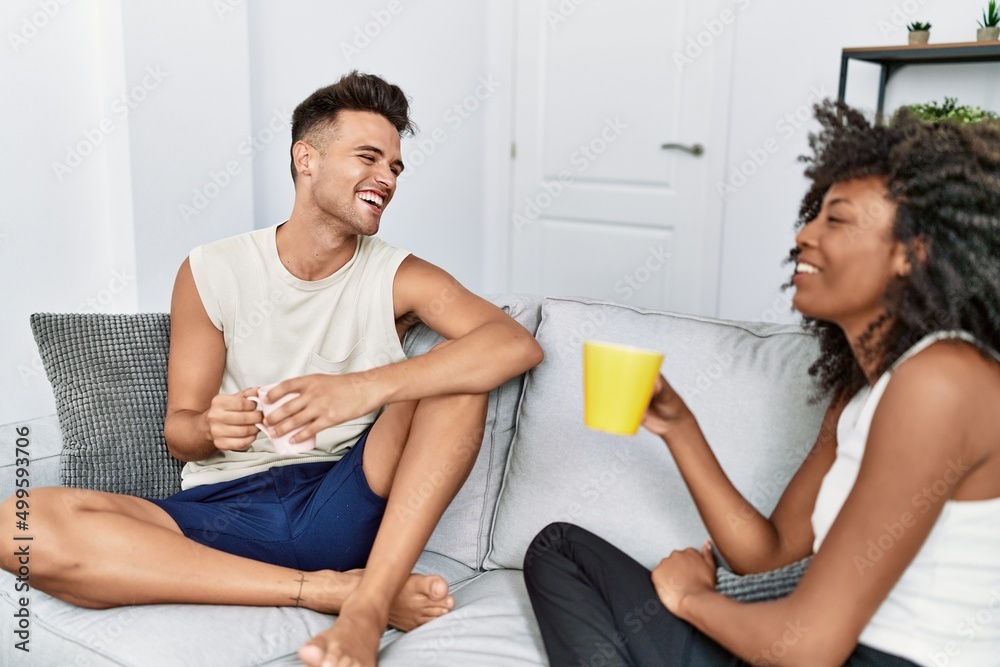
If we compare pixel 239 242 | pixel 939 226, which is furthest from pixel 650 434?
pixel 239 242

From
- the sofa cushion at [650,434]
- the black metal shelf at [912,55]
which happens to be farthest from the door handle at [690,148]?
the sofa cushion at [650,434]

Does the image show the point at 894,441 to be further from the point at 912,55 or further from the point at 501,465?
the point at 912,55

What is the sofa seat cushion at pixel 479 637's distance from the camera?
1246mm

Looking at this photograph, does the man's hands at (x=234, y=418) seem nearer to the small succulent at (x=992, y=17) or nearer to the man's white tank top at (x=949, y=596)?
the man's white tank top at (x=949, y=596)

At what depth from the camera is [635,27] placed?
11.4 ft

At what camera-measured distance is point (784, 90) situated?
3260 mm

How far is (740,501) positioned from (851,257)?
1.25 feet

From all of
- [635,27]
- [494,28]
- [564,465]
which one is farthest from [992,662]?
[494,28]

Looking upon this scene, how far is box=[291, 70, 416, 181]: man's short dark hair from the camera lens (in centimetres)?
178

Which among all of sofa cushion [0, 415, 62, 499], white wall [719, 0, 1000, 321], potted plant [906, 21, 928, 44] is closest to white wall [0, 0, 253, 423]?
sofa cushion [0, 415, 62, 499]

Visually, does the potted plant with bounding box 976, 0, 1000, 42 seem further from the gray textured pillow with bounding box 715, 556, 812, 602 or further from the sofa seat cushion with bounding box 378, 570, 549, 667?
the sofa seat cushion with bounding box 378, 570, 549, 667

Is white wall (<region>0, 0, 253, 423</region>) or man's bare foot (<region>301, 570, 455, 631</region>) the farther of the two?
white wall (<region>0, 0, 253, 423</region>)

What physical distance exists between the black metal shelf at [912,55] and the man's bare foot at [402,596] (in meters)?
1.87

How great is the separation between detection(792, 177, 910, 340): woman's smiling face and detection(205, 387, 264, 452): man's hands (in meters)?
0.76
